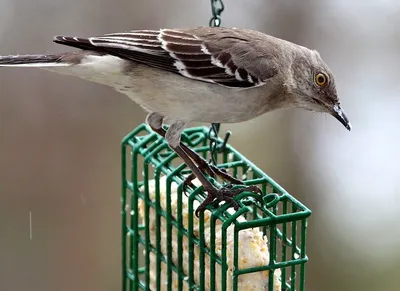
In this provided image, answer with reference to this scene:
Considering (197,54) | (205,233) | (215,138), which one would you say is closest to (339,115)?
(215,138)

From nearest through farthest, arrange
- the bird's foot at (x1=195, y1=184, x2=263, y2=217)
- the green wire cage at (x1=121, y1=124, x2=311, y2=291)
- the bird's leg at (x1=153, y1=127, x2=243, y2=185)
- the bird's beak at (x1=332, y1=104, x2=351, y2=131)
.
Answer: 1. the green wire cage at (x1=121, y1=124, x2=311, y2=291)
2. the bird's foot at (x1=195, y1=184, x2=263, y2=217)
3. the bird's beak at (x1=332, y1=104, x2=351, y2=131)
4. the bird's leg at (x1=153, y1=127, x2=243, y2=185)

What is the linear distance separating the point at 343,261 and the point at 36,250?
2.90 m

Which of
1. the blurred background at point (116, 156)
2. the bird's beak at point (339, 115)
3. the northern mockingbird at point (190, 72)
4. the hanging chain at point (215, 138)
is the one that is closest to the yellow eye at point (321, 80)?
the northern mockingbird at point (190, 72)

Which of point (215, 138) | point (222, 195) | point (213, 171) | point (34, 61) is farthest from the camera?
point (215, 138)

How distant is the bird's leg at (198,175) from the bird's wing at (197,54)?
341mm

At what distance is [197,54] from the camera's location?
430 centimetres

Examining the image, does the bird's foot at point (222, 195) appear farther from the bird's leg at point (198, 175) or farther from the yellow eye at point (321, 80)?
the yellow eye at point (321, 80)

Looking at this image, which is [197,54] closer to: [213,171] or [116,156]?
[213,171]

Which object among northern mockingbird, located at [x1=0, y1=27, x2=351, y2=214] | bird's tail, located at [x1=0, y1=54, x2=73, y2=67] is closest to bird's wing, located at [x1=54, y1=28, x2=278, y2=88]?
northern mockingbird, located at [x1=0, y1=27, x2=351, y2=214]

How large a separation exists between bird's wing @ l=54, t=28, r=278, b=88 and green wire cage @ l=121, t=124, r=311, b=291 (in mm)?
524

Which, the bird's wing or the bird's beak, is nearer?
the bird's wing

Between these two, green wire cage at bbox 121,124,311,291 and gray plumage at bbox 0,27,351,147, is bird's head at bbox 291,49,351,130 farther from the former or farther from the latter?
green wire cage at bbox 121,124,311,291

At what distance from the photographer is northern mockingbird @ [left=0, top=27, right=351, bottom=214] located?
168 inches

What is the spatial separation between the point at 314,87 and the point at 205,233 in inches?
39.8
